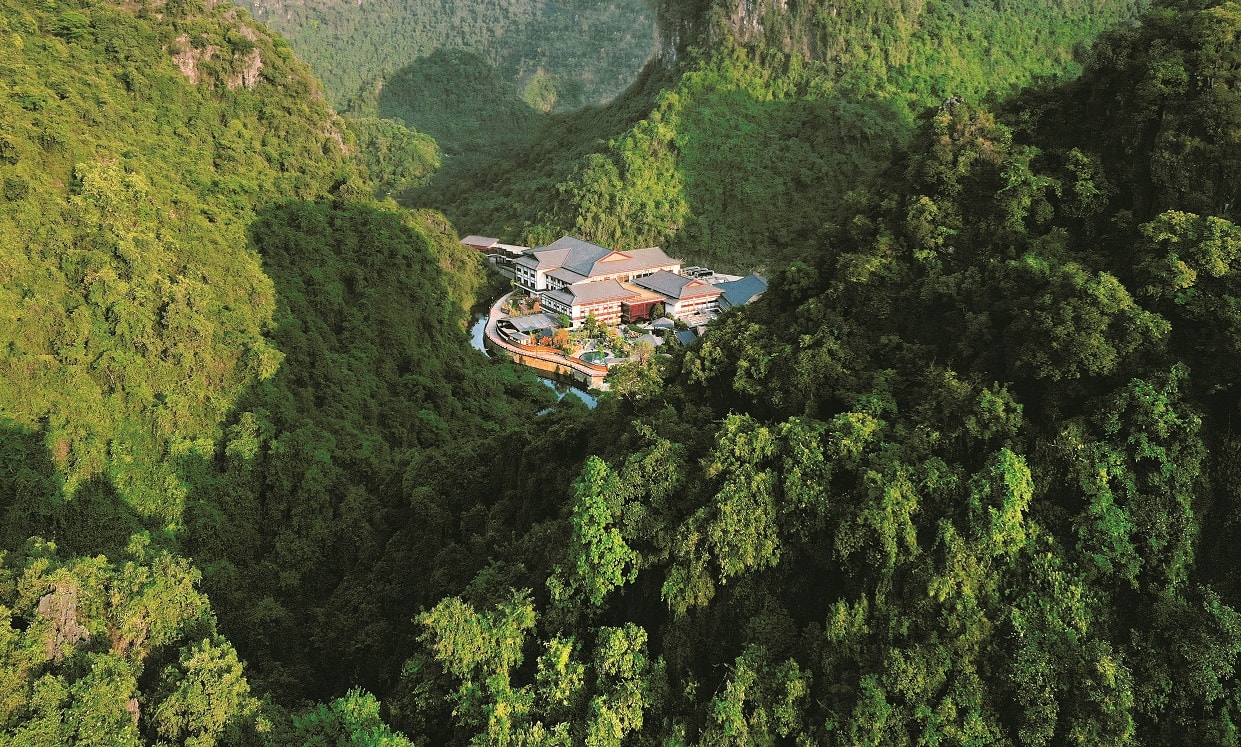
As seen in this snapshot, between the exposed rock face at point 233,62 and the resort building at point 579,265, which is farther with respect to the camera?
the resort building at point 579,265

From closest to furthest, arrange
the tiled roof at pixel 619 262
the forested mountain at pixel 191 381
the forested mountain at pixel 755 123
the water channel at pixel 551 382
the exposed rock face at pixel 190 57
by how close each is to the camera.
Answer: the forested mountain at pixel 191 381 < the exposed rock face at pixel 190 57 < the water channel at pixel 551 382 < the tiled roof at pixel 619 262 < the forested mountain at pixel 755 123

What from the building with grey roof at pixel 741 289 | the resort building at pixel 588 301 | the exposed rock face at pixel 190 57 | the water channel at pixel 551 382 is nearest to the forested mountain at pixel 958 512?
the water channel at pixel 551 382

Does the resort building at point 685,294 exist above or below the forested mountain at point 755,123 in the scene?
below

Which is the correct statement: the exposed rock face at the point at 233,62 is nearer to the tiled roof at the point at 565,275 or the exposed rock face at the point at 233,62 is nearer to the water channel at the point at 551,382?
the water channel at the point at 551,382

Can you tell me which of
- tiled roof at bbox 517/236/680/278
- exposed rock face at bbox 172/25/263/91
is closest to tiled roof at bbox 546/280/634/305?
tiled roof at bbox 517/236/680/278

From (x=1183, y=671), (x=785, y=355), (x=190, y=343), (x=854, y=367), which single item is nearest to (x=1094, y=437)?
(x=1183, y=671)

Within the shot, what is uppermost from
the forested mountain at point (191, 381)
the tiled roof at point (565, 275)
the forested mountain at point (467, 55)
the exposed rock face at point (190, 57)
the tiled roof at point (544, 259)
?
the exposed rock face at point (190, 57)

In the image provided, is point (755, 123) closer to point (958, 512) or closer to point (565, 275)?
point (565, 275)

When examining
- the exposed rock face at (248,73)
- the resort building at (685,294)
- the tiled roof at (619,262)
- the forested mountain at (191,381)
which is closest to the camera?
the forested mountain at (191,381)

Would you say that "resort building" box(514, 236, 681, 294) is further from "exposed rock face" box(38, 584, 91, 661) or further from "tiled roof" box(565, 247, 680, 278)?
"exposed rock face" box(38, 584, 91, 661)
